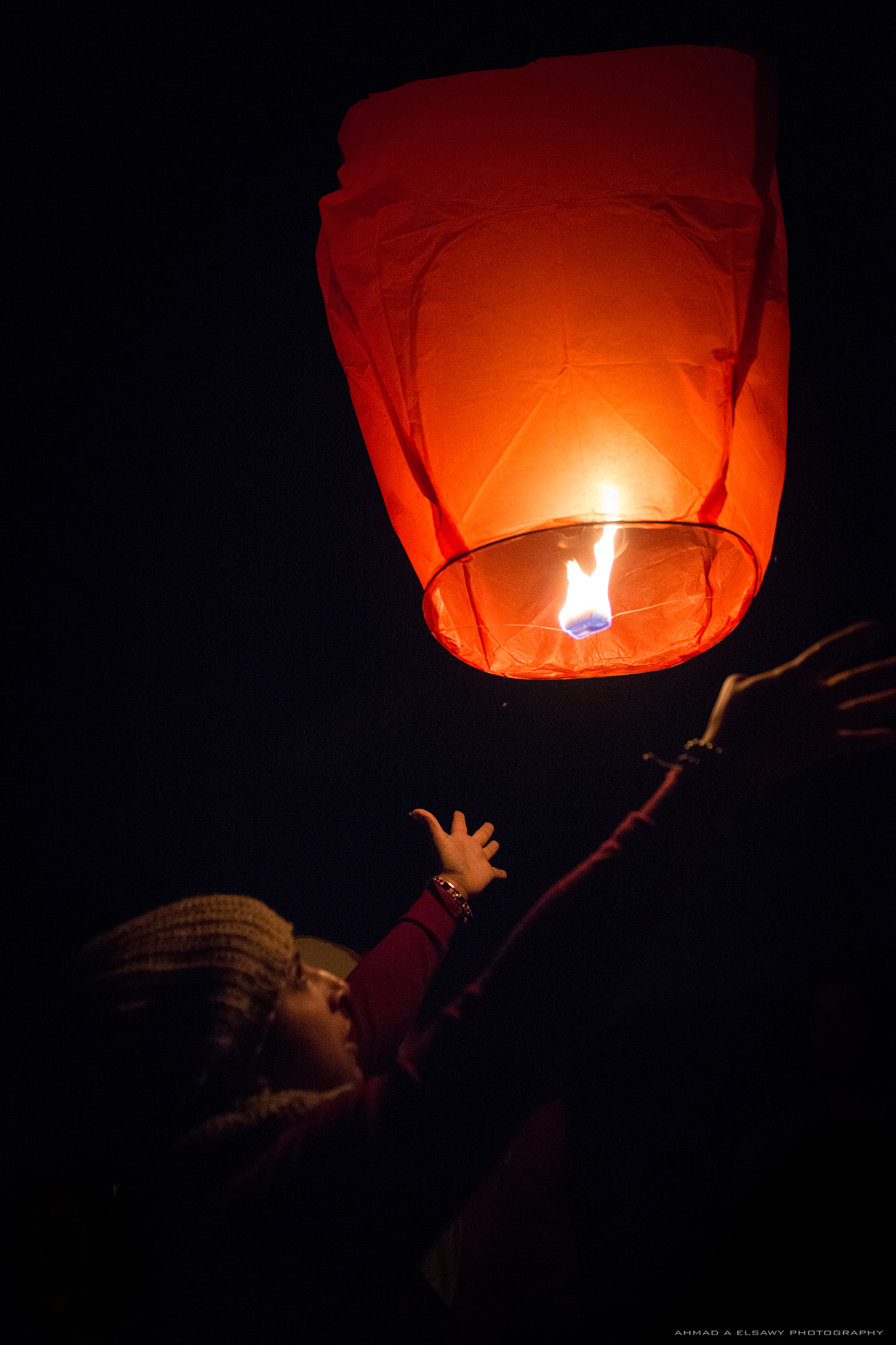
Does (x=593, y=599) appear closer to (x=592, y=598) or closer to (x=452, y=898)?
(x=592, y=598)

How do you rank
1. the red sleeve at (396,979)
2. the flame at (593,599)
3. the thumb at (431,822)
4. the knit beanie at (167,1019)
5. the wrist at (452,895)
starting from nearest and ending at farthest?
the knit beanie at (167,1019) → the flame at (593,599) → the red sleeve at (396,979) → the wrist at (452,895) → the thumb at (431,822)

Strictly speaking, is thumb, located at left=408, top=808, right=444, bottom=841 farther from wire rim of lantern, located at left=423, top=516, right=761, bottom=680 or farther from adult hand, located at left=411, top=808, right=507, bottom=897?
wire rim of lantern, located at left=423, top=516, right=761, bottom=680

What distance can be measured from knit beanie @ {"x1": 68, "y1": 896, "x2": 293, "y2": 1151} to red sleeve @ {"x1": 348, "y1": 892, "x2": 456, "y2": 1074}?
1.02ft

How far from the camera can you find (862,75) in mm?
1455

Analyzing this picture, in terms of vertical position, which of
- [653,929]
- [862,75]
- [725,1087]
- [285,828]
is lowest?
[725,1087]

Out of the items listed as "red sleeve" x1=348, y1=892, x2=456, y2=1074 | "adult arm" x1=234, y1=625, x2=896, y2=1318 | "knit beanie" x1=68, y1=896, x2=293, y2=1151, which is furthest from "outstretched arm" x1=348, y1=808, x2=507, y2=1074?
"adult arm" x1=234, y1=625, x2=896, y2=1318

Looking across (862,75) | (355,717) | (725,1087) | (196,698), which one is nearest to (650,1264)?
(725,1087)

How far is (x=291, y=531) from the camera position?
194 cm

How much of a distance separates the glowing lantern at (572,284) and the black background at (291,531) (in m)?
0.85

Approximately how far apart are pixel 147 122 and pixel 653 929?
6.28 feet

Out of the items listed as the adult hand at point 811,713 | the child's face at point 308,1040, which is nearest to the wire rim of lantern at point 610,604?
the adult hand at point 811,713

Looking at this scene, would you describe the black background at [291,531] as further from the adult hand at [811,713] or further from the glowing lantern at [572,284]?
the adult hand at [811,713]

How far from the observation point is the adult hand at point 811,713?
2.51 feet

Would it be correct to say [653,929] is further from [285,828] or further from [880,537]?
[880,537]
